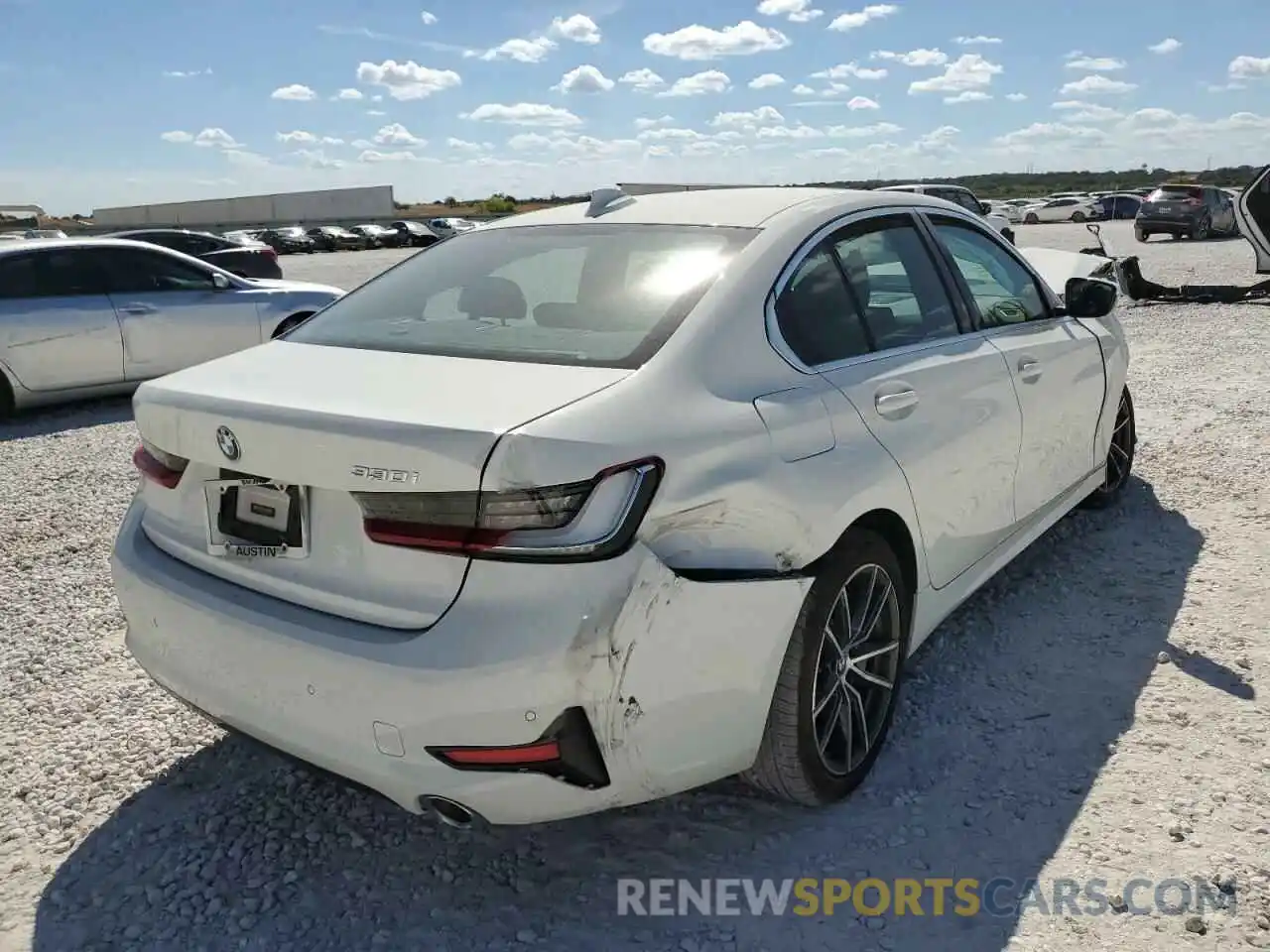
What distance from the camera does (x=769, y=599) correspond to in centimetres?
230

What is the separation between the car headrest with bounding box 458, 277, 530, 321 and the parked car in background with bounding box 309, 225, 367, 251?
149ft

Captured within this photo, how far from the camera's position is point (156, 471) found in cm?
261

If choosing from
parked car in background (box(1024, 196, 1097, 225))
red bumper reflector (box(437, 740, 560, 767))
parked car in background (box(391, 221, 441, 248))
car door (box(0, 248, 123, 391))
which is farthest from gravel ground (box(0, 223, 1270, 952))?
parked car in background (box(391, 221, 441, 248))

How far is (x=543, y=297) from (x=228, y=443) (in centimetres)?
101

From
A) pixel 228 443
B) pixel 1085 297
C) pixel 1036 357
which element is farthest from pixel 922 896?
pixel 1085 297

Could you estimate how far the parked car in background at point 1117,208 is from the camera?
136ft

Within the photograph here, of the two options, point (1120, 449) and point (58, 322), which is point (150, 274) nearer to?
point (58, 322)

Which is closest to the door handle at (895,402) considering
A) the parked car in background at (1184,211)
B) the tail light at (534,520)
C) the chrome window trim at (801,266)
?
the chrome window trim at (801,266)

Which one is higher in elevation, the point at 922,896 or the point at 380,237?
the point at 380,237

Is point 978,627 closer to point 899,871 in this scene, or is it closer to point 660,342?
point 899,871

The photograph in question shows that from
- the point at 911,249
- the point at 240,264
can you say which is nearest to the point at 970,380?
the point at 911,249

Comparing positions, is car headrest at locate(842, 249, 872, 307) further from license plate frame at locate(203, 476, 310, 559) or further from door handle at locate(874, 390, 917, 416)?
license plate frame at locate(203, 476, 310, 559)

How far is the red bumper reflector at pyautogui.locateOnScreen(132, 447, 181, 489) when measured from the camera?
2.55 metres

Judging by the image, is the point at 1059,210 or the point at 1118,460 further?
the point at 1059,210
